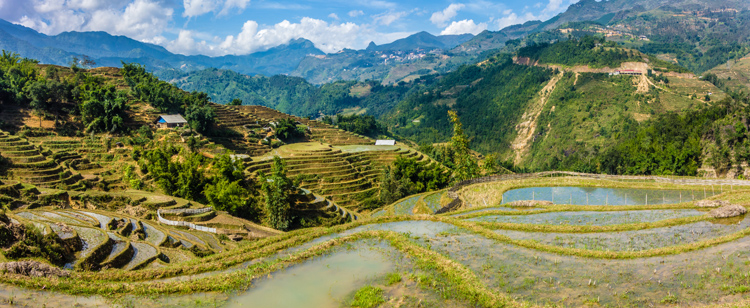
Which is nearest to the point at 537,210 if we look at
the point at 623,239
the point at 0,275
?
the point at 623,239

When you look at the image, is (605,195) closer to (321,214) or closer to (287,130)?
(321,214)

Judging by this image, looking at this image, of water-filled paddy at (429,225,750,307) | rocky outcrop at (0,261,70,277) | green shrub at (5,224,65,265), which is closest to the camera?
rocky outcrop at (0,261,70,277)

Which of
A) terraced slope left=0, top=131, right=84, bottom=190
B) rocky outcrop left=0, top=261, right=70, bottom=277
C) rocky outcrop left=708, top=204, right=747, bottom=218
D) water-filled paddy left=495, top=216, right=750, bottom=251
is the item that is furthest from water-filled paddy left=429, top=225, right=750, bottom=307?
terraced slope left=0, top=131, right=84, bottom=190

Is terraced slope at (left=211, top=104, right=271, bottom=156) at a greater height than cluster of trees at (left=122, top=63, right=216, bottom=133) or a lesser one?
lesser

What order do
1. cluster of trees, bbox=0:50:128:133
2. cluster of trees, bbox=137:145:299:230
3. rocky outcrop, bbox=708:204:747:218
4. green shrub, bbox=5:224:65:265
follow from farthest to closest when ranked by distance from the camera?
cluster of trees, bbox=0:50:128:133, cluster of trees, bbox=137:145:299:230, rocky outcrop, bbox=708:204:747:218, green shrub, bbox=5:224:65:265

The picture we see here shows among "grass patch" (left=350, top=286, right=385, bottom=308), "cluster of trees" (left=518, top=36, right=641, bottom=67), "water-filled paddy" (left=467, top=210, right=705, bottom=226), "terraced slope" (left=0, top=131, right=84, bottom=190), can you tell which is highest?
"cluster of trees" (left=518, top=36, right=641, bottom=67)

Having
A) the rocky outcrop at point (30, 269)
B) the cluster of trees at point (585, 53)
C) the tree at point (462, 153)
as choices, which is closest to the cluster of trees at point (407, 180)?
the tree at point (462, 153)

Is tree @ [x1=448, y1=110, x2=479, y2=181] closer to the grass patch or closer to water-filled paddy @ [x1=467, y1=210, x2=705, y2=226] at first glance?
water-filled paddy @ [x1=467, y1=210, x2=705, y2=226]
